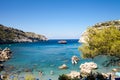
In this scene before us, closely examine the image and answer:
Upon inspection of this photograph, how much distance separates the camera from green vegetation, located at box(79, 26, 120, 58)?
31.3m

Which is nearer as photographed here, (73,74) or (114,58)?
(114,58)

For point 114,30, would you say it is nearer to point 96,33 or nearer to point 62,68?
point 96,33

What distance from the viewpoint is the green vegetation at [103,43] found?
31328 millimetres

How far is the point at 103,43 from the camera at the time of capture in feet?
105

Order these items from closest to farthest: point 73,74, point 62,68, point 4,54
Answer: point 73,74 → point 62,68 → point 4,54

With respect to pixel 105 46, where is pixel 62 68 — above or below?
below

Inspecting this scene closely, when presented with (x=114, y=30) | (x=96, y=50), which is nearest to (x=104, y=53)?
(x=96, y=50)

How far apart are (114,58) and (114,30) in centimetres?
471

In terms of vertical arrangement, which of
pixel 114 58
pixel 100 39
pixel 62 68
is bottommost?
pixel 62 68

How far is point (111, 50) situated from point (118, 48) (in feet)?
3.33

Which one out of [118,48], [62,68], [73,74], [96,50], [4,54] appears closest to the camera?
[118,48]

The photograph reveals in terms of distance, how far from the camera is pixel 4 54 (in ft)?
329

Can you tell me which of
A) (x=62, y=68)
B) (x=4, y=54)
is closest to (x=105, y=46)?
(x=62, y=68)

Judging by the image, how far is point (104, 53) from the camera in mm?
33062
